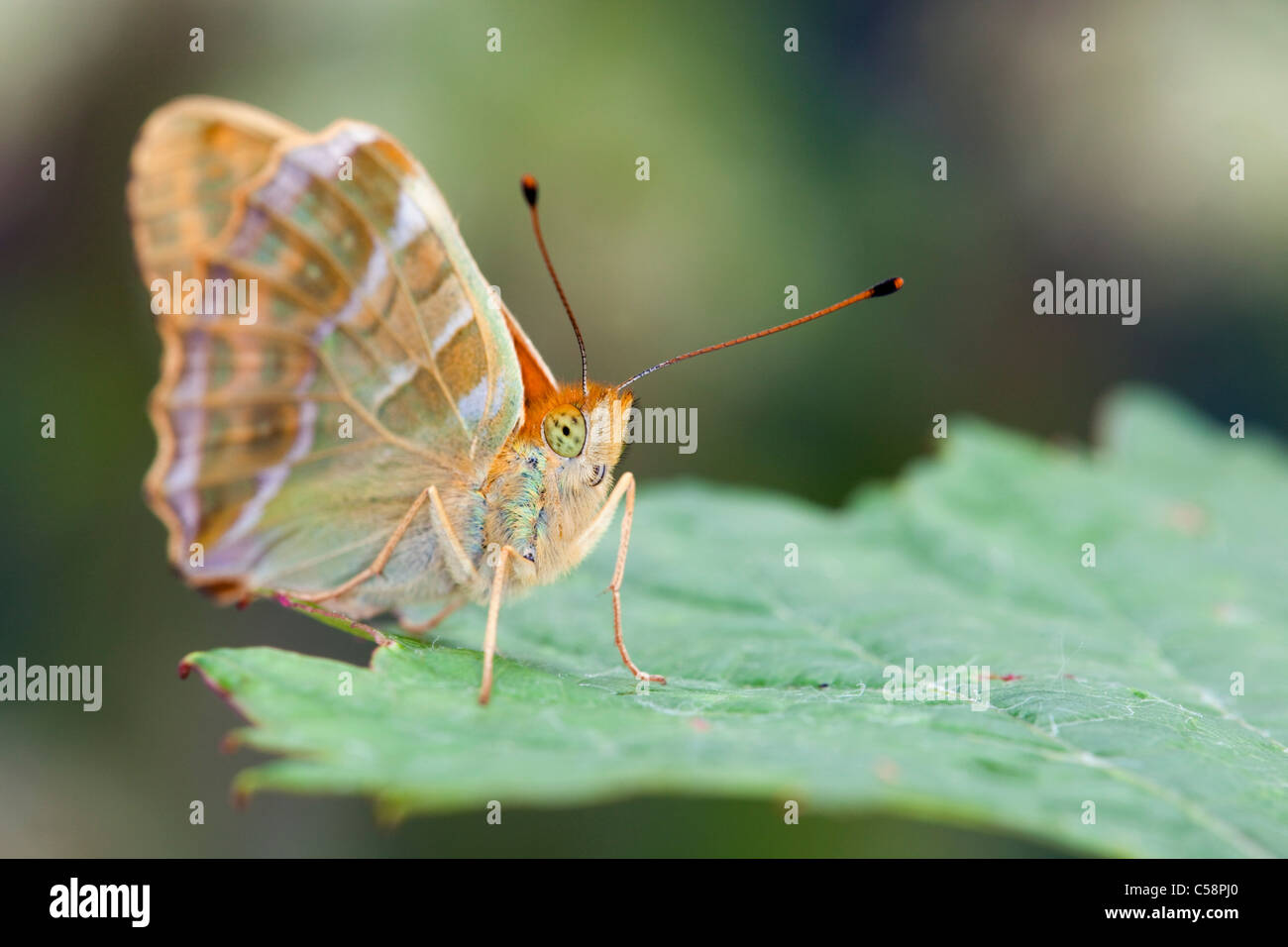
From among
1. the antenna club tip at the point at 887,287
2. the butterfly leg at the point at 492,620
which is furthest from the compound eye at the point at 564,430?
the antenna club tip at the point at 887,287

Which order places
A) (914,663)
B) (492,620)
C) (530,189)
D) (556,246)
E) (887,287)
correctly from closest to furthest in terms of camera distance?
(492,620) → (914,663) → (530,189) → (887,287) → (556,246)

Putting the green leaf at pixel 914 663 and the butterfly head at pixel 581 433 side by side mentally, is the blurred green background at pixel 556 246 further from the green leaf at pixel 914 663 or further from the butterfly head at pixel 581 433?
the butterfly head at pixel 581 433

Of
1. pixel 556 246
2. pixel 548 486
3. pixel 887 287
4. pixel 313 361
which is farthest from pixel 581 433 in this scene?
pixel 556 246

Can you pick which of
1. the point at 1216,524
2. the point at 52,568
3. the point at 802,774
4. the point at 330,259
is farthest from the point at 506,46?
the point at 802,774

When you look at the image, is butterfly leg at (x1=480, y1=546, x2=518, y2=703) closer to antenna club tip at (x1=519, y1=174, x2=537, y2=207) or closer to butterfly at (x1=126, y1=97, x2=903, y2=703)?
butterfly at (x1=126, y1=97, x2=903, y2=703)

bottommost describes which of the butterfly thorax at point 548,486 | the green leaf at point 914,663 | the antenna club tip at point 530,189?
the green leaf at point 914,663

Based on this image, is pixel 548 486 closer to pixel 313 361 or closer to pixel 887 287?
pixel 313 361

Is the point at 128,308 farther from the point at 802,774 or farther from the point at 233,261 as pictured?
the point at 802,774
